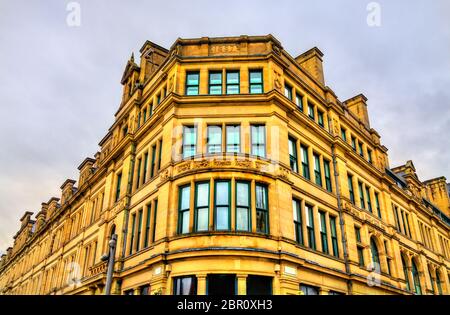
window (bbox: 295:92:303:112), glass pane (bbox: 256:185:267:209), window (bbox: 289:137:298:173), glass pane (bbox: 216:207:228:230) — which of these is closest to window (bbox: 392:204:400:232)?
window (bbox: 295:92:303:112)

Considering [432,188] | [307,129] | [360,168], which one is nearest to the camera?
[307,129]

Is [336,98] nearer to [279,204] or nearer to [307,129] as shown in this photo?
[307,129]

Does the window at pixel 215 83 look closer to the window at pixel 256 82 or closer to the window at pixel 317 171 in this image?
the window at pixel 256 82

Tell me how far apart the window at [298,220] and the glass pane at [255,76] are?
308 inches

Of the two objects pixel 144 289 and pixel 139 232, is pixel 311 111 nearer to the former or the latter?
pixel 139 232

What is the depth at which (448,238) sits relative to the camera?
149 feet

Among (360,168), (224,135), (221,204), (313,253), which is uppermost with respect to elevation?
(360,168)

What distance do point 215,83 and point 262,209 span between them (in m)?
8.73

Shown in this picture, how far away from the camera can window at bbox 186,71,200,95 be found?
22875 mm

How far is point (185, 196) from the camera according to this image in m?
19.6

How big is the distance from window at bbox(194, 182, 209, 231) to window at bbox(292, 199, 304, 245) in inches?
219
